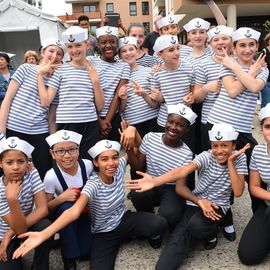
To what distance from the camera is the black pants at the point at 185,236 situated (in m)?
3.20

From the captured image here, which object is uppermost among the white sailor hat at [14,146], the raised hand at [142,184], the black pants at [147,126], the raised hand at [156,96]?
the raised hand at [156,96]

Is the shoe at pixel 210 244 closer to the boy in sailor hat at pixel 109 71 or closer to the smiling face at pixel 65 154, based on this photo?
the smiling face at pixel 65 154

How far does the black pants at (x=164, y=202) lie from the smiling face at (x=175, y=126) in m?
0.58

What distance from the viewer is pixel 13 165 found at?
3078 mm

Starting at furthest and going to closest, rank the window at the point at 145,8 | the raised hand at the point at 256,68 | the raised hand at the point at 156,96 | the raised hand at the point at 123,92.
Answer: the window at the point at 145,8, the raised hand at the point at 123,92, the raised hand at the point at 156,96, the raised hand at the point at 256,68

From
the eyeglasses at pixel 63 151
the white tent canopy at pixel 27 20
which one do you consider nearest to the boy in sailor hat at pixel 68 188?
the eyeglasses at pixel 63 151

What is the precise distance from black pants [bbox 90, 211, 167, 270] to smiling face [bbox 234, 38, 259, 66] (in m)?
1.78

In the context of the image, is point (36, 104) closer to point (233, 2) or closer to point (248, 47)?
point (248, 47)

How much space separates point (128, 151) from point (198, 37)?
1731 mm

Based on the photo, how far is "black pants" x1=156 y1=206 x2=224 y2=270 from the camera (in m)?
3.20

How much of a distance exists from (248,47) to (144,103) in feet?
4.47

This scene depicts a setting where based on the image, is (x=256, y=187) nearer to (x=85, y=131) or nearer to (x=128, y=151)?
(x=128, y=151)

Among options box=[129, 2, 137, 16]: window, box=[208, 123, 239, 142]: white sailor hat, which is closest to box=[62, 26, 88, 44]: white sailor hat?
box=[208, 123, 239, 142]: white sailor hat

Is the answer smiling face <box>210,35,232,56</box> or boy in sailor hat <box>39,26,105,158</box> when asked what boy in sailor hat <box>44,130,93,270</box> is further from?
smiling face <box>210,35,232,56</box>
